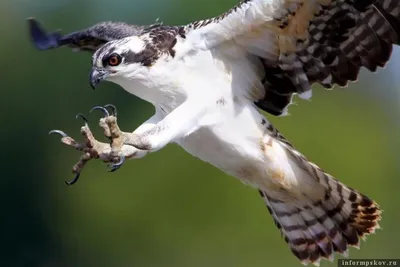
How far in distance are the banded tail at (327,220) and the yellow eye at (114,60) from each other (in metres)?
1.49

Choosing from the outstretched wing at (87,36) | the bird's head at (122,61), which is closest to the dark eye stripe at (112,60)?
the bird's head at (122,61)

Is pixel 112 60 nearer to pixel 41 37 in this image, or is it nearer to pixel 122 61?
pixel 122 61

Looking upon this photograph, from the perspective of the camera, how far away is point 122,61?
18.7ft

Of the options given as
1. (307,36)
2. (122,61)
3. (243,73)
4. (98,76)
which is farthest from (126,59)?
(307,36)

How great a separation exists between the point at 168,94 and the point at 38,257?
34.9ft

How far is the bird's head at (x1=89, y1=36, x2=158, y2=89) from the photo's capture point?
18.7 ft

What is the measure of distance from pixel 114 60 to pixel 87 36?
121 cm

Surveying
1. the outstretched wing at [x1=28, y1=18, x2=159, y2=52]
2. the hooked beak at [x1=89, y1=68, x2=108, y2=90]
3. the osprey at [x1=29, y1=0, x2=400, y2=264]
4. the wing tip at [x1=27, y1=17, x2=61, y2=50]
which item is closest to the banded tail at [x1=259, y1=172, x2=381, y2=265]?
the osprey at [x1=29, y1=0, x2=400, y2=264]

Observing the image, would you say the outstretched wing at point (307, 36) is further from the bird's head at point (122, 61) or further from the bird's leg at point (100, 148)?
the bird's leg at point (100, 148)

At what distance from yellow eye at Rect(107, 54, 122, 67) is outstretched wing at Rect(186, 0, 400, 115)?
18.4 inches

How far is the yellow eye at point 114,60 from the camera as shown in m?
5.69

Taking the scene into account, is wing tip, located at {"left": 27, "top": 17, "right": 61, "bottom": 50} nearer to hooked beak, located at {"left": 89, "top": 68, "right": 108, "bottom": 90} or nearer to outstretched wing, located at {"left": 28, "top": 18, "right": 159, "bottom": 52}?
outstretched wing, located at {"left": 28, "top": 18, "right": 159, "bottom": 52}

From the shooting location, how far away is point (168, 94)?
5.82m

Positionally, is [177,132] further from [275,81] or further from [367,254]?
[367,254]
